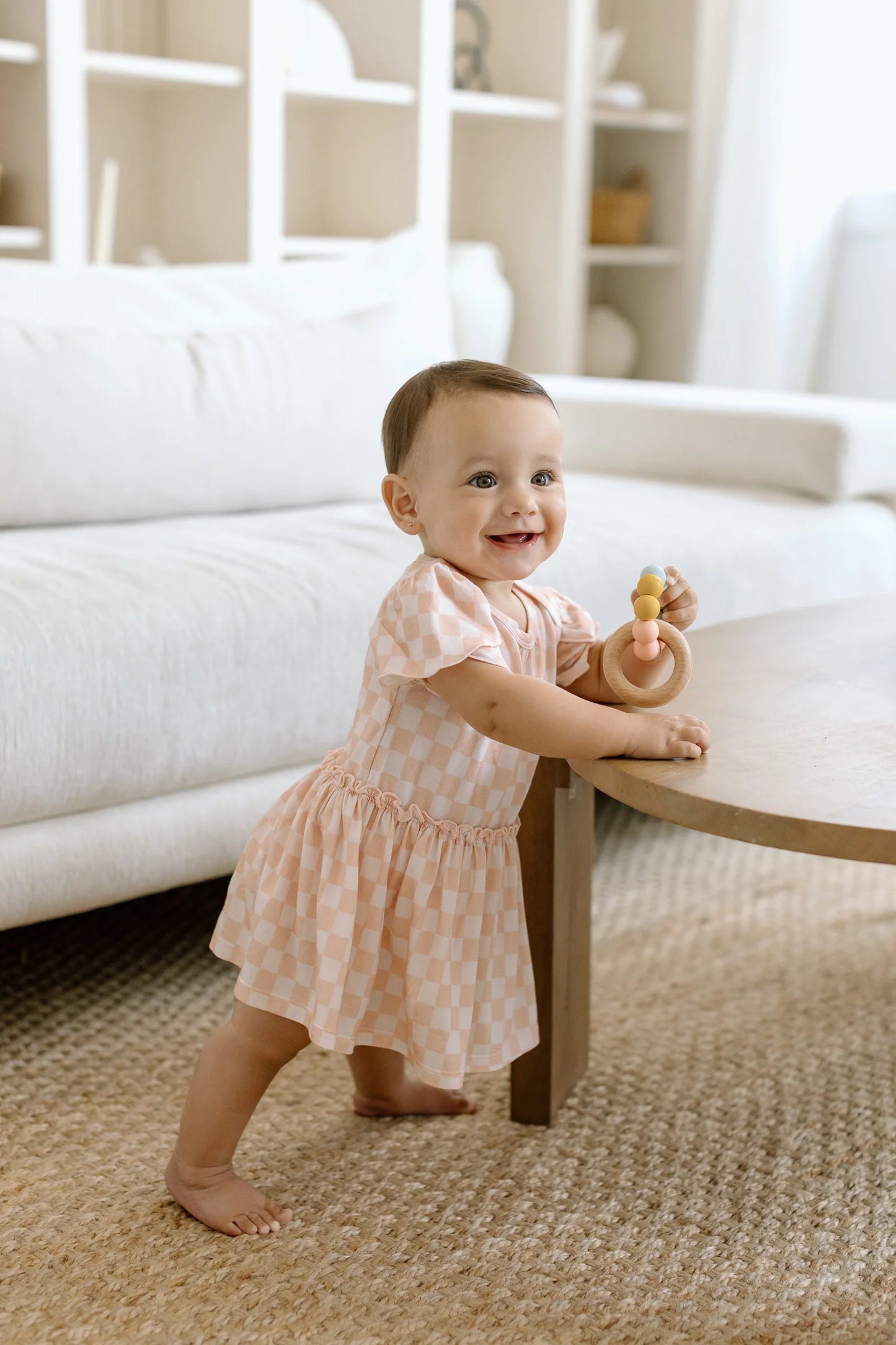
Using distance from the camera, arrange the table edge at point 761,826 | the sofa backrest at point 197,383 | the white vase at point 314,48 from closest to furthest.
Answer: the table edge at point 761,826 < the sofa backrest at point 197,383 < the white vase at point 314,48

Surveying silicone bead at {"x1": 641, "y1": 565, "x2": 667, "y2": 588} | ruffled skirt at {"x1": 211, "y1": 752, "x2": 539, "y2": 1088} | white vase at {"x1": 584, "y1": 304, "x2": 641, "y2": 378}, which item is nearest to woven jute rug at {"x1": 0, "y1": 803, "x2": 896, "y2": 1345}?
ruffled skirt at {"x1": 211, "y1": 752, "x2": 539, "y2": 1088}

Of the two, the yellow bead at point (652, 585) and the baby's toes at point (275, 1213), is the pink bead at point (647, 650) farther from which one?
Result: the baby's toes at point (275, 1213)

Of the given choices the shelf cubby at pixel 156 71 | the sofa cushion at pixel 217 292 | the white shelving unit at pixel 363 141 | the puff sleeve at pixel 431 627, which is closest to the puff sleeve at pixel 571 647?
the puff sleeve at pixel 431 627

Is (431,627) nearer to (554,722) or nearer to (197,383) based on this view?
(554,722)

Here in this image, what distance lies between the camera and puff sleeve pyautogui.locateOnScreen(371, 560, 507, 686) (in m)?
1.00

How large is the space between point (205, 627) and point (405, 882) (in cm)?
45

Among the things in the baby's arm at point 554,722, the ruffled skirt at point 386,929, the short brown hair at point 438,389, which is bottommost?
the ruffled skirt at point 386,929

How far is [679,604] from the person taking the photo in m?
1.13

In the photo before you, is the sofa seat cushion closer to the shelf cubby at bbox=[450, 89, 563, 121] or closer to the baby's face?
the baby's face

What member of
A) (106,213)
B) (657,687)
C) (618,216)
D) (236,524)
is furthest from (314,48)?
(657,687)

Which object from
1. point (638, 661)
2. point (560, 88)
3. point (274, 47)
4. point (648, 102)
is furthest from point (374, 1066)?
point (648, 102)

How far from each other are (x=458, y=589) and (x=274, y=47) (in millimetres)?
2051

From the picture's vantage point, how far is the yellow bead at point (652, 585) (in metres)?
1.07

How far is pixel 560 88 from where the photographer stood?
3.30 meters
